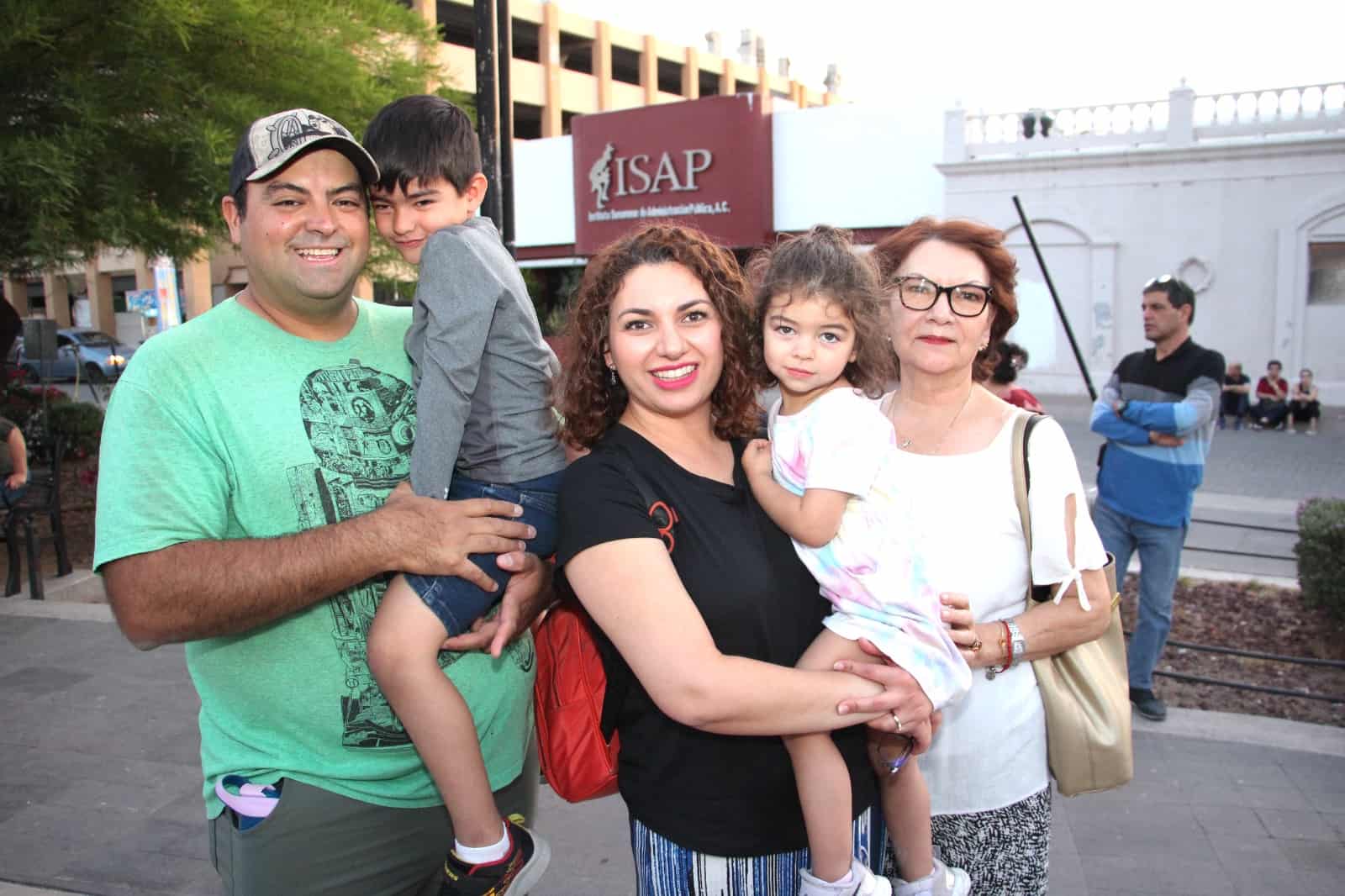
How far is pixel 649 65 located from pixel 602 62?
3.07 metres

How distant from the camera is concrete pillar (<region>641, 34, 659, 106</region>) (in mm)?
45375

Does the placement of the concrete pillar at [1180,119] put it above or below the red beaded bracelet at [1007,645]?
above

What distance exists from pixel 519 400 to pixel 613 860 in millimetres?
2289

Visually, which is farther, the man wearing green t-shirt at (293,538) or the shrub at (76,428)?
the shrub at (76,428)

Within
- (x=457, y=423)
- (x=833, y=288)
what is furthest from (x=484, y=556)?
(x=833, y=288)

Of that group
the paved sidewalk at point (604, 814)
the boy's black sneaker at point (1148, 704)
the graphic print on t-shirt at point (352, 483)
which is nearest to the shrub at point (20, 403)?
the paved sidewalk at point (604, 814)

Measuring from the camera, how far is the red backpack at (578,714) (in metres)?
2.20

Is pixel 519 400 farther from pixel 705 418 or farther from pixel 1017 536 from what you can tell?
pixel 1017 536

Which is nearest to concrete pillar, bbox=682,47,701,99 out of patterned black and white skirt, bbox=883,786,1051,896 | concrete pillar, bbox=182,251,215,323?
concrete pillar, bbox=182,251,215,323

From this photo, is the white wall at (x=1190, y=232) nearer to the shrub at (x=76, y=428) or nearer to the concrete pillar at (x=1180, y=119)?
the concrete pillar at (x=1180, y=119)

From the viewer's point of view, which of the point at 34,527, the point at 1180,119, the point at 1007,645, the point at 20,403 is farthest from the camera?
the point at 1180,119

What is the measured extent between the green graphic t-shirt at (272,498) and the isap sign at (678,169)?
20.3 meters

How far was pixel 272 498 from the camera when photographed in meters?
2.06

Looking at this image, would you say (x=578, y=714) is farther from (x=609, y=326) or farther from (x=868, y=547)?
(x=609, y=326)
